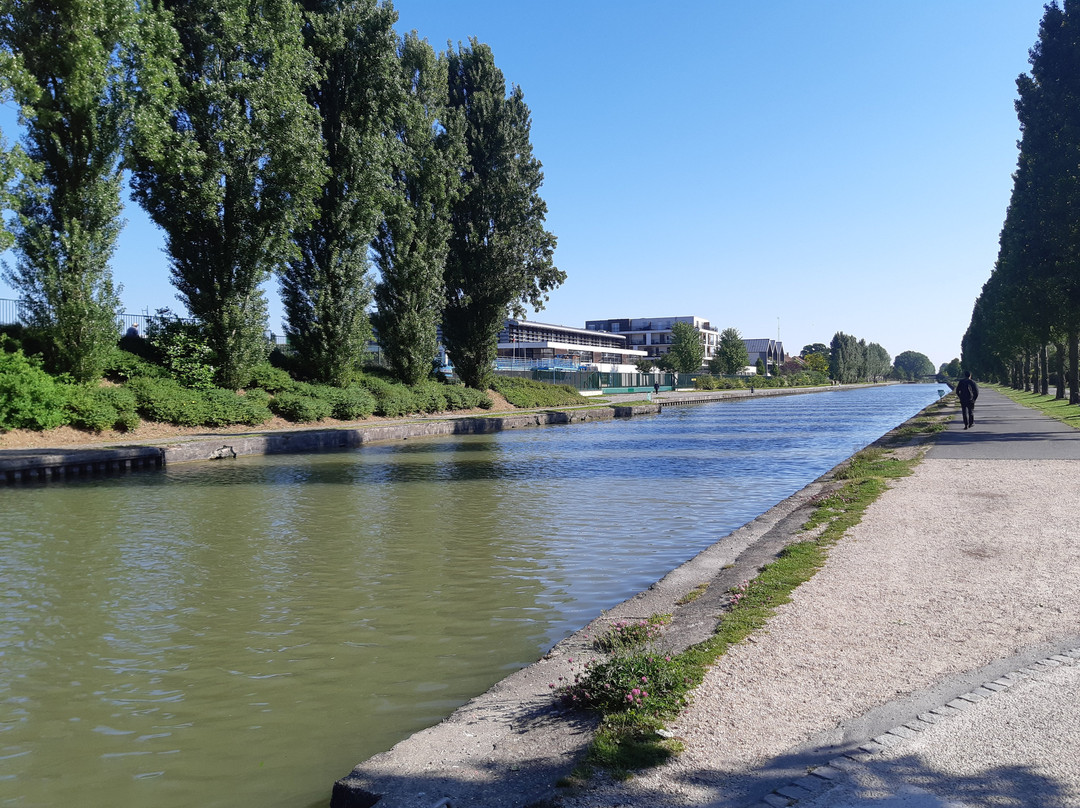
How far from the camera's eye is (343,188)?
1299 inches

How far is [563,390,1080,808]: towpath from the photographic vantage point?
11.1 feet

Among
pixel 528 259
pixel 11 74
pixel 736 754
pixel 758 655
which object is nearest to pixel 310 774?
pixel 736 754

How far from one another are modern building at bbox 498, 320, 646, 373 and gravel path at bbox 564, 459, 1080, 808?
86.9 meters

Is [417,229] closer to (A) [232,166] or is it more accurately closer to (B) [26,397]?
(A) [232,166]

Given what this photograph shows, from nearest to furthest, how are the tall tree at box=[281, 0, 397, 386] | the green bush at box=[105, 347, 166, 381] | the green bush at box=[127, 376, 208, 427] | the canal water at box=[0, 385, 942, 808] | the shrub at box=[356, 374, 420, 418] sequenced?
the canal water at box=[0, 385, 942, 808], the green bush at box=[127, 376, 208, 427], the green bush at box=[105, 347, 166, 381], the tall tree at box=[281, 0, 397, 386], the shrub at box=[356, 374, 420, 418]

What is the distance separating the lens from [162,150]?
26531 mm

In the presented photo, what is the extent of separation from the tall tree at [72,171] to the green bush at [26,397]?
1.90 meters

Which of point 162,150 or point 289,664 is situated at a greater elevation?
point 162,150

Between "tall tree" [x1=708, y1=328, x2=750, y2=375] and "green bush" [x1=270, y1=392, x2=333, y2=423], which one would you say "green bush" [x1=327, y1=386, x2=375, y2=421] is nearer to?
"green bush" [x1=270, y1=392, x2=333, y2=423]

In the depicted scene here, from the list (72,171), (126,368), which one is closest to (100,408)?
(126,368)

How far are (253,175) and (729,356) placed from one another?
10468cm

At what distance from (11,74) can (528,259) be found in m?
27.6

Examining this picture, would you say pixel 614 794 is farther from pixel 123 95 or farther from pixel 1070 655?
pixel 123 95

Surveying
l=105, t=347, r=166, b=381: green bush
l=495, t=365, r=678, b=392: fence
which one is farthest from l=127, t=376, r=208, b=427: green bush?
l=495, t=365, r=678, b=392: fence
